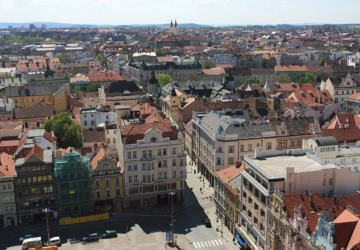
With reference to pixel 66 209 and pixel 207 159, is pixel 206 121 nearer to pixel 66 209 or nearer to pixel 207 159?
pixel 207 159

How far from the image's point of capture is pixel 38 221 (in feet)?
279

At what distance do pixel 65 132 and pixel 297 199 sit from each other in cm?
6721

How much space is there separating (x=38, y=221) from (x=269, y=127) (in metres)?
52.7

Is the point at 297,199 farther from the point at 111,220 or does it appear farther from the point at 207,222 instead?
the point at 111,220

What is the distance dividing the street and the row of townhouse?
5.07m

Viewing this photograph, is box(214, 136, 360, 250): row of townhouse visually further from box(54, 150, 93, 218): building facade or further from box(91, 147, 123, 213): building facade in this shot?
box(54, 150, 93, 218): building facade

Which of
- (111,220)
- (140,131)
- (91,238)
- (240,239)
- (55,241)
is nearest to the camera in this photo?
(240,239)

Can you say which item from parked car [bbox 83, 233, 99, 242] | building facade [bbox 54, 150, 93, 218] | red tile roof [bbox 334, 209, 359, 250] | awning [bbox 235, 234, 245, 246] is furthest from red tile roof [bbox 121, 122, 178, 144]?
red tile roof [bbox 334, 209, 359, 250]

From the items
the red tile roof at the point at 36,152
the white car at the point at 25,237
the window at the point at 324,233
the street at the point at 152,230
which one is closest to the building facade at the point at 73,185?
the red tile roof at the point at 36,152

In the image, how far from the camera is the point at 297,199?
60.4 meters

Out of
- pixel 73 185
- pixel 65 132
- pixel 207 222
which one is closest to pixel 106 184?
pixel 73 185

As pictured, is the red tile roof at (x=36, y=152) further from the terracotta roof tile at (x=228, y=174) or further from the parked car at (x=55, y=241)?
the terracotta roof tile at (x=228, y=174)

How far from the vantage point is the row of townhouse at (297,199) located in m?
53.4

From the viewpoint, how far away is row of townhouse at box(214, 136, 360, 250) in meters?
53.4
